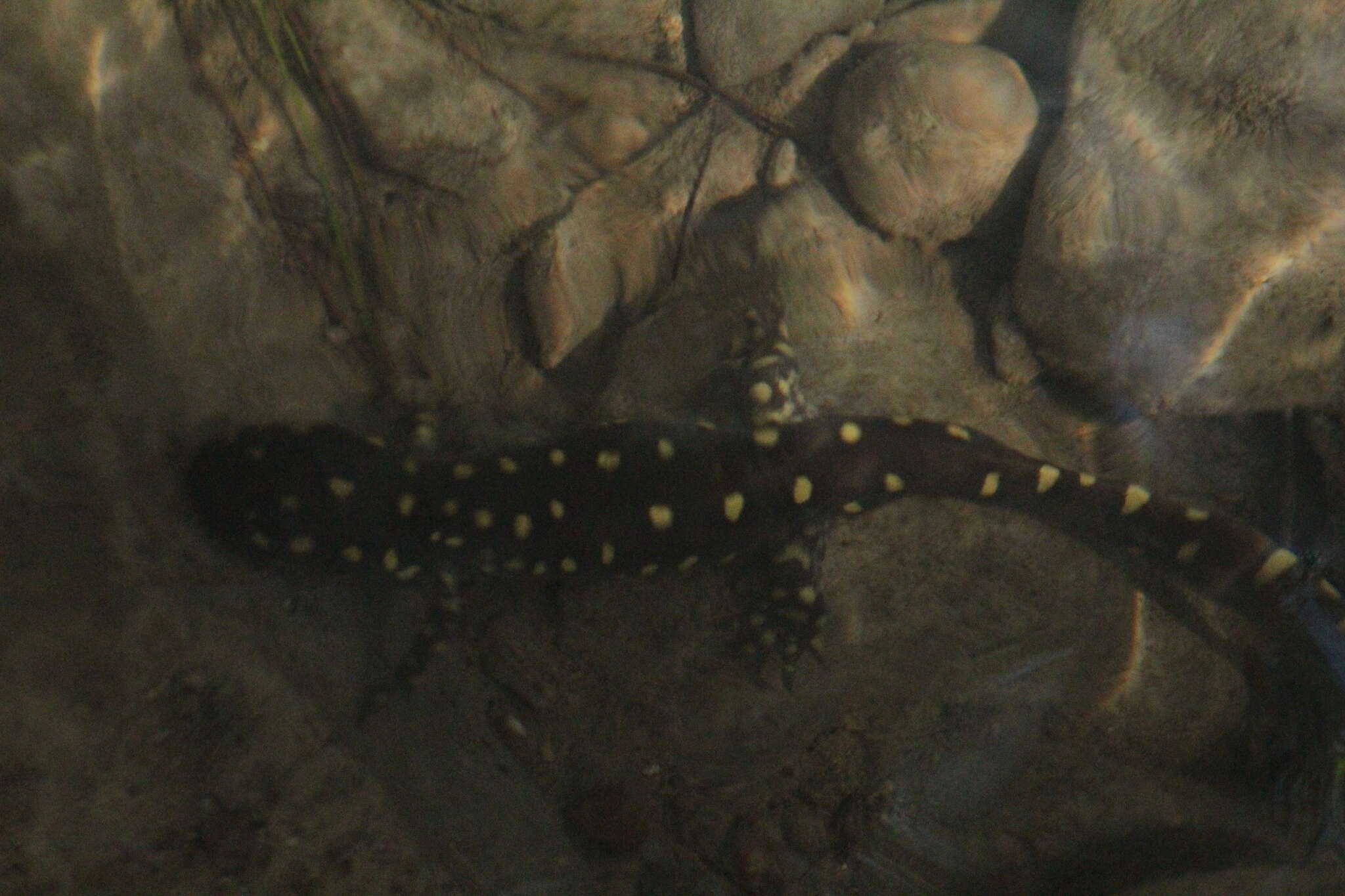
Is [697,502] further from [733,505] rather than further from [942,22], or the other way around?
[942,22]

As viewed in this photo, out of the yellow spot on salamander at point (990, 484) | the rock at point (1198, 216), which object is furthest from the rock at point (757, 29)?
the yellow spot on salamander at point (990, 484)

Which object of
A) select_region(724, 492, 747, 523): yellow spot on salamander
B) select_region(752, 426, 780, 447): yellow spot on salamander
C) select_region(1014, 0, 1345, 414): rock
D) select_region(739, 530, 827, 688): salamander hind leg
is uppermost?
select_region(1014, 0, 1345, 414): rock

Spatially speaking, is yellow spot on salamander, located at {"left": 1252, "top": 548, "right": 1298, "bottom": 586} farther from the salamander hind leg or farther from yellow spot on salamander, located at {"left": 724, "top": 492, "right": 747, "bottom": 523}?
yellow spot on salamander, located at {"left": 724, "top": 492, "right": 747, "bottom": 523}

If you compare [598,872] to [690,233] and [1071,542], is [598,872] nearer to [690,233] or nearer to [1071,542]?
[1071,542]

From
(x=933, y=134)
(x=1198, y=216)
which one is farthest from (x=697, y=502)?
(x=1198, y=216)

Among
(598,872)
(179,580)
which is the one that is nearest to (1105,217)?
(598,872)

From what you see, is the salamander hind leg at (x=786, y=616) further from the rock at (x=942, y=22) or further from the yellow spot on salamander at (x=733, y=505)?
the rock at (x=942, y=22)

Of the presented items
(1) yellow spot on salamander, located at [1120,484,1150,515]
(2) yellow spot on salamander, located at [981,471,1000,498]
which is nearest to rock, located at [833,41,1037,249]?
(2) yellow spot on salamander, located at [981,471,1000,498]
